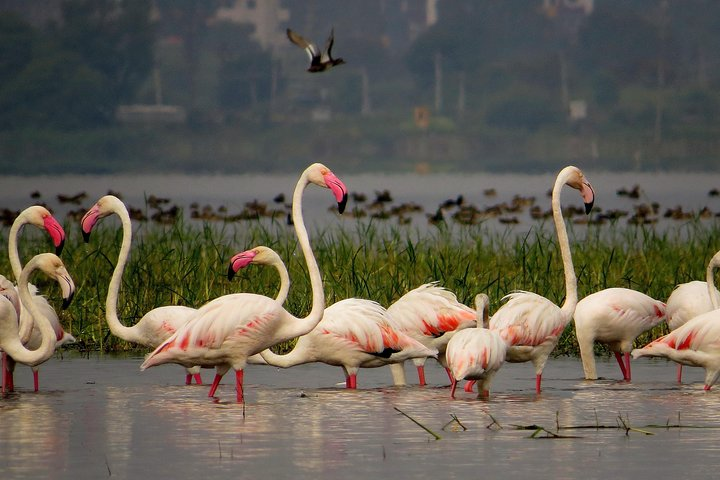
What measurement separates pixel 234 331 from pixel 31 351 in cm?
140

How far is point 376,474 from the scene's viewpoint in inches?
319

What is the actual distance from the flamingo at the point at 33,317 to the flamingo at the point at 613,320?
143 inches

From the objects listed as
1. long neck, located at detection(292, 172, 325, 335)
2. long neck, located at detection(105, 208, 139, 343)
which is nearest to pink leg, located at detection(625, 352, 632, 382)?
long neck, located at detection(292, 172, 325, 335)

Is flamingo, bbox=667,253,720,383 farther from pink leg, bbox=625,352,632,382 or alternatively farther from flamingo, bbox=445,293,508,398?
flamingo, bbox=445,293,508,398

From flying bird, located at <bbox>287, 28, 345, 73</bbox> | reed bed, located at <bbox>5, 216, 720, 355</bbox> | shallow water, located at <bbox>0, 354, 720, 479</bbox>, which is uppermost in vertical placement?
flying bird, located at <bbox>287, 28, 345, 73</bbox>

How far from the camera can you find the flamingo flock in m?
10.8

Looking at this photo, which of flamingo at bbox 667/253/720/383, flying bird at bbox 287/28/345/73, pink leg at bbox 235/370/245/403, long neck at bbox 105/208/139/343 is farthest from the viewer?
flying bird at bbox 287/28/345/73

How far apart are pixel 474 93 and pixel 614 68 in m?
10.6

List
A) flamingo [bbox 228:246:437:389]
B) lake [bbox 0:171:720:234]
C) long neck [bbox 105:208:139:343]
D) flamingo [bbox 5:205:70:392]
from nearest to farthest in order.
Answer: flamingo [bbox 228:246:437:389], flamingo [bbox 5:205:70:392], long neck [bbox 105:208:139:343], lake [bbox 0:171:720:234]

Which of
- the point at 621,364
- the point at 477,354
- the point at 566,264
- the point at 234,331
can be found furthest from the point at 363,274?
the point at 477,354

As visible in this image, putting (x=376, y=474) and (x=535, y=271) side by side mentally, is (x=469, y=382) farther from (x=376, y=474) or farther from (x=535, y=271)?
(x=535, y=271)

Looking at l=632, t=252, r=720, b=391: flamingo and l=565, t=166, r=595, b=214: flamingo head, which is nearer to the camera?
l=632, t=252, r=720, b=391: flamingo

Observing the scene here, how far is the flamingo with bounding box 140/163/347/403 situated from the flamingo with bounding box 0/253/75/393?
68cm

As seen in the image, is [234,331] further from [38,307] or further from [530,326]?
[530,326]
